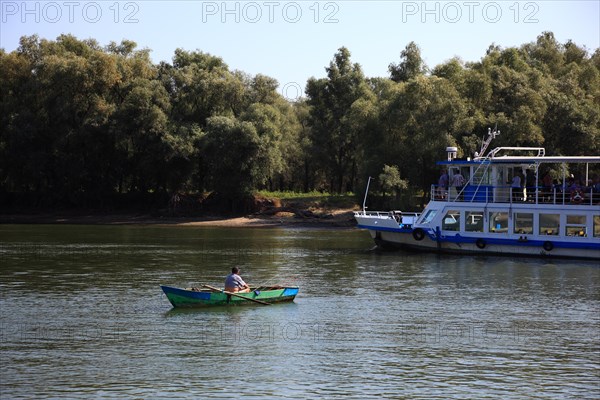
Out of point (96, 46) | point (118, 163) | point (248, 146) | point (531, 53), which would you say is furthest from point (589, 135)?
point (96, 46)

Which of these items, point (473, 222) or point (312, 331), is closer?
point (312, 331)

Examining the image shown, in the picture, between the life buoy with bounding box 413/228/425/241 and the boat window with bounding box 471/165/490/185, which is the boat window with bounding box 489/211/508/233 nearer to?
the boat window with bounding box 471/165/490/185

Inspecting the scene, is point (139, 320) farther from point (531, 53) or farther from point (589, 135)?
point (531, 53)

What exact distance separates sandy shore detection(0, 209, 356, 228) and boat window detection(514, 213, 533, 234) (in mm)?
34602

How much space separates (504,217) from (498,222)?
0.51 metres

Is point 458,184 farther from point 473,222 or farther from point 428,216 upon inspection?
point 428,216

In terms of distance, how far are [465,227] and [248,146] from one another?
39.7 meters

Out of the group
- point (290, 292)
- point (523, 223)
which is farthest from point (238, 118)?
point (290, 292)

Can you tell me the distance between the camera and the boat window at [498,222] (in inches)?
2247

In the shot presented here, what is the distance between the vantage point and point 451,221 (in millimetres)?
58469

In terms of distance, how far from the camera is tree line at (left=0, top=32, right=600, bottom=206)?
84750mm

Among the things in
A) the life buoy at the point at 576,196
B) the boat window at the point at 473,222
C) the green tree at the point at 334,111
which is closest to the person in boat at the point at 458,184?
the boat window at the point at 473,222

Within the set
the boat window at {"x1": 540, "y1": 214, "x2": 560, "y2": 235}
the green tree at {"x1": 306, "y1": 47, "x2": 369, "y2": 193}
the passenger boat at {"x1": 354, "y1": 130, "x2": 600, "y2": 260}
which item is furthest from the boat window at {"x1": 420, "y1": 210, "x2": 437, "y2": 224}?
the green tree at {"x1": 306, "y1": 47, "x2": 369, "y2": 193}

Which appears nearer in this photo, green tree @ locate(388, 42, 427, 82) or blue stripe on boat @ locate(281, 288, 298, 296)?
blue stripe on boat @ locate(281, 288, 298, 296)
